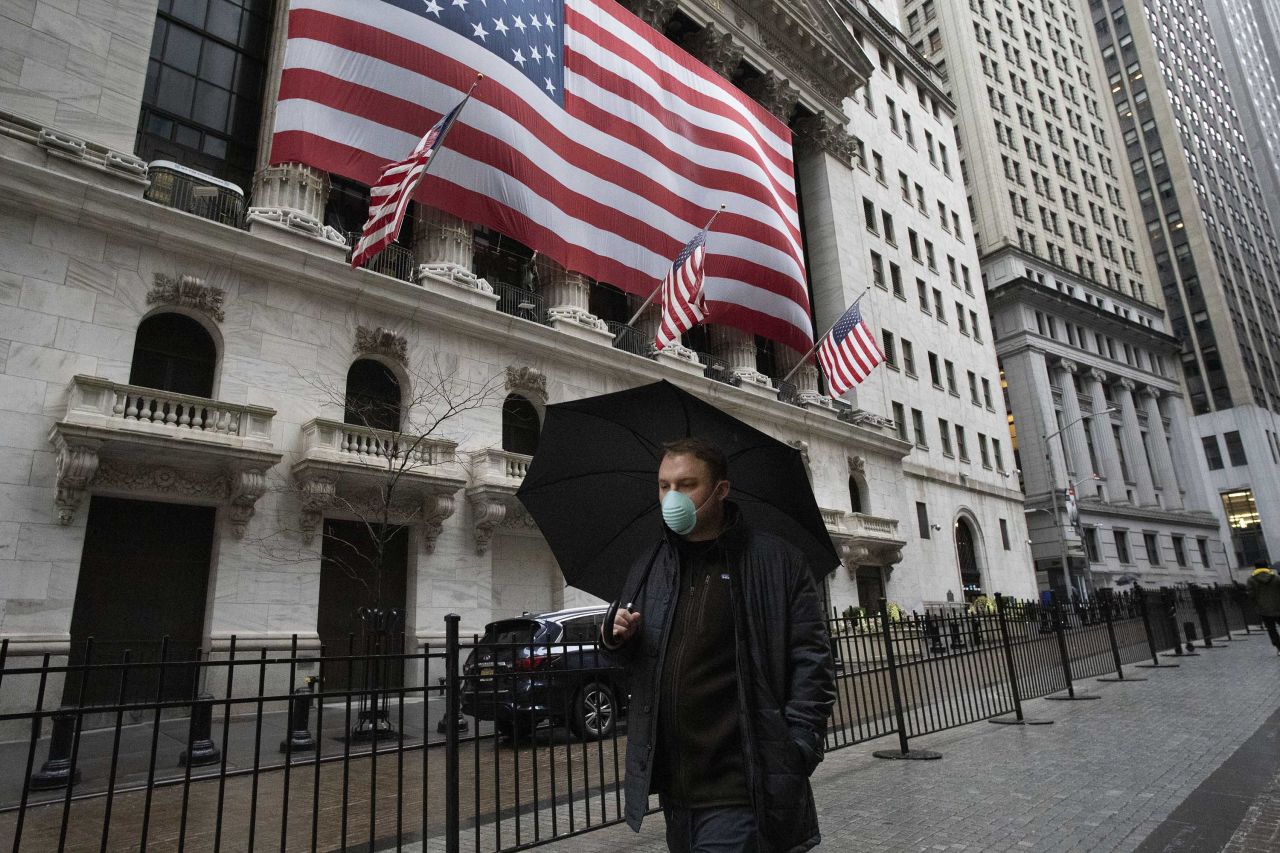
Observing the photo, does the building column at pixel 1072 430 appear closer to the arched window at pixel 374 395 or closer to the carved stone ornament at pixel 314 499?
the arched window at pixel 374 395

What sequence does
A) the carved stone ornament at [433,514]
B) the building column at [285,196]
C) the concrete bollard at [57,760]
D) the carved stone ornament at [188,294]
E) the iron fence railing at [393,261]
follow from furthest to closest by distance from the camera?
1. the iron fence railing at [393,261]
2. the carved stone ornament at [433,514]
3. the building column at [285,196]
4. the carved stone ornament at [188,294]
5. the concrete bollard at [57,760]

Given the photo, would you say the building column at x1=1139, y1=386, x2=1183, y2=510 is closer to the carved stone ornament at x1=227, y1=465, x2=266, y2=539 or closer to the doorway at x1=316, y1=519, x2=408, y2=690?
the doorway at x1=316, y1=519, x2=408, y2=690

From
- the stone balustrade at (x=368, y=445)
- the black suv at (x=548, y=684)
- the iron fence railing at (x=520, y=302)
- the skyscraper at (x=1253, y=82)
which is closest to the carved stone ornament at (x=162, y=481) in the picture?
the stone balustrade at (x=368, y=445)

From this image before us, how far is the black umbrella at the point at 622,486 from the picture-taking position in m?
4.13

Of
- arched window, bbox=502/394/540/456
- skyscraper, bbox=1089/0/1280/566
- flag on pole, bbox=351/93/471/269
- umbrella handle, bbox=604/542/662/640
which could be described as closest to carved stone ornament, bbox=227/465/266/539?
flag on pole, bbox=351/93/471/269

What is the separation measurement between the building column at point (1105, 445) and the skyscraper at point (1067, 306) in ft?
0.53

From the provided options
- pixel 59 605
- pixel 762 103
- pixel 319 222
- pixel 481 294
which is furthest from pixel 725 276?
pixel 59 605

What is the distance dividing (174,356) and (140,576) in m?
4.68

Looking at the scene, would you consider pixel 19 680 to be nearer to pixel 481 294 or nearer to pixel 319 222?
pixel 319 222

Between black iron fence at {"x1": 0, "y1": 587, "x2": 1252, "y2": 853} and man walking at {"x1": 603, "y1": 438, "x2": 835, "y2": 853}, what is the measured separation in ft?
2.00

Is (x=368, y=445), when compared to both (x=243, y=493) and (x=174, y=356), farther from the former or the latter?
(x=174, y=356)

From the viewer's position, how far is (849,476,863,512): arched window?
1319 inches

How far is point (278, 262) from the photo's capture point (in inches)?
670

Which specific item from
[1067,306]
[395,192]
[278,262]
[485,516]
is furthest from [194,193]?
[1067,306]
